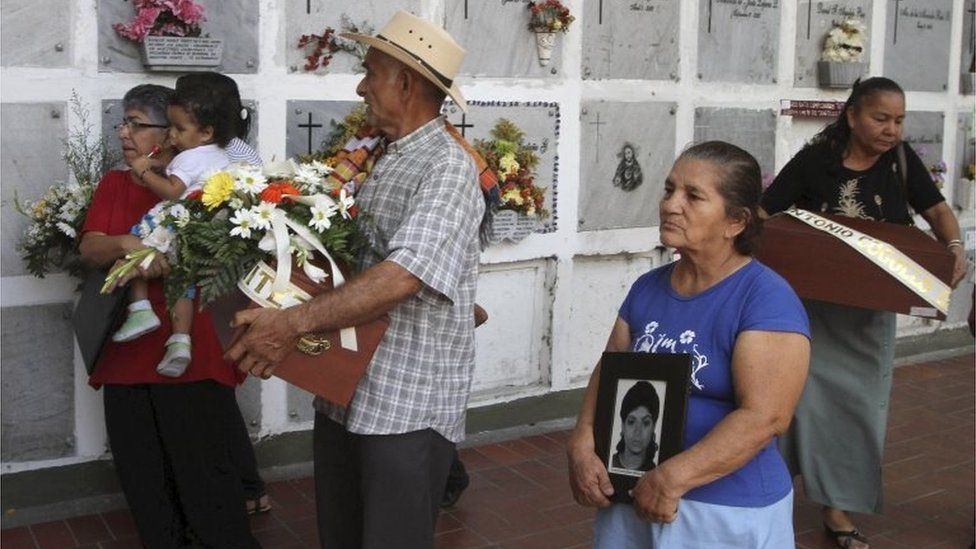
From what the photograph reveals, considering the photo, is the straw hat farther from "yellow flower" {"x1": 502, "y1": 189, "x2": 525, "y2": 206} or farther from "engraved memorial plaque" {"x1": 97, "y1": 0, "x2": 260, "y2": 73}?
"yellow flower" {"x1": 502, "y1": 189, "x2": 525, "y2": 206}

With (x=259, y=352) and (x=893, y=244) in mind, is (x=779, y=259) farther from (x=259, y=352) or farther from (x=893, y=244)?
(x=259, y=352)

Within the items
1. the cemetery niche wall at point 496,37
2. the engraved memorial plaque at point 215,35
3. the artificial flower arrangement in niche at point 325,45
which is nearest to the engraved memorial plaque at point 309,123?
the artificial flower arrangement in niche at point 325,45

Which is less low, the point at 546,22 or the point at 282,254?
the point at 546,22

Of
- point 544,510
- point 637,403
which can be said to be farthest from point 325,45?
point 637,403

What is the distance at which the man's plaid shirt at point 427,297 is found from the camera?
306cm

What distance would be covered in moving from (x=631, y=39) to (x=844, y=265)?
9.01 feet

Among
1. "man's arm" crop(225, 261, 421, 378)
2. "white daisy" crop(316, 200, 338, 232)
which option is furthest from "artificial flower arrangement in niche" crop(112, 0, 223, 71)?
"man's arm" crop(225, 261, 421, 378)

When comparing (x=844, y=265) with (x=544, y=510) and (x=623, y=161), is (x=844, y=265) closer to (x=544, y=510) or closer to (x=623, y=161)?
(x=544, y=510)

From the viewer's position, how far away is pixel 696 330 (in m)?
2.82

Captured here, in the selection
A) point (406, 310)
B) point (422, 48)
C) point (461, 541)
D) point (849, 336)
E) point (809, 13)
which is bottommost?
point (461, 541)

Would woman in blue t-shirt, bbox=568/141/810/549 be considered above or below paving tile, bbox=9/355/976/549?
above

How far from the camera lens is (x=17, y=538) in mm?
4691

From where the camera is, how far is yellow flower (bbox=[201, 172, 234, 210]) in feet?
10.1

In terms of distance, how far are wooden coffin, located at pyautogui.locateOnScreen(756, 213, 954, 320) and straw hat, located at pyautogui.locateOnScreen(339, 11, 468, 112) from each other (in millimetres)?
1576
